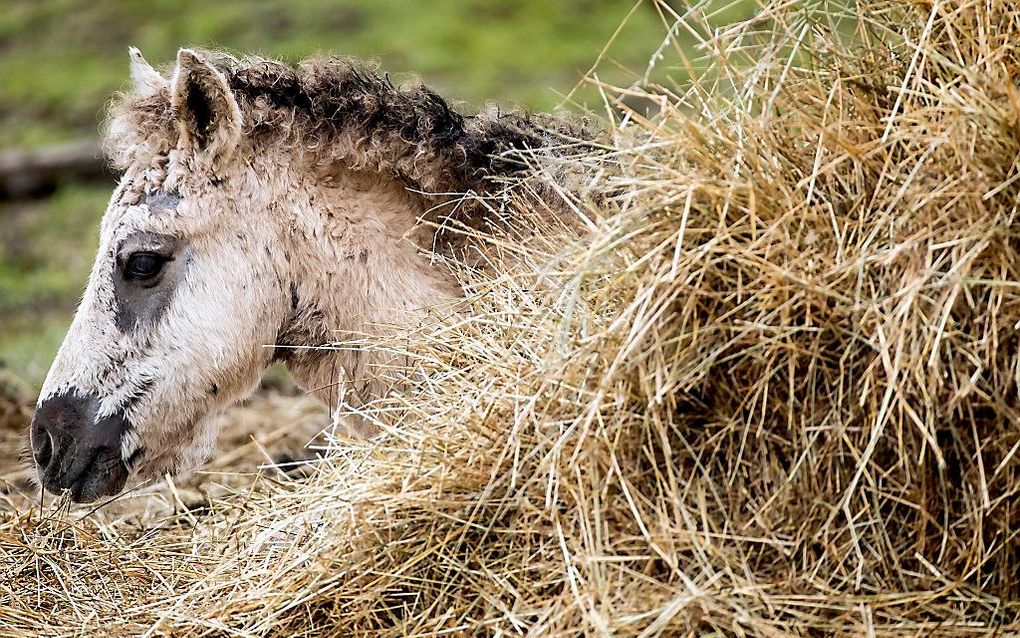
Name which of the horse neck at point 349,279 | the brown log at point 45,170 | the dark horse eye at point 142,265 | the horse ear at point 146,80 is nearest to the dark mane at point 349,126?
the horse ear at point 146,80

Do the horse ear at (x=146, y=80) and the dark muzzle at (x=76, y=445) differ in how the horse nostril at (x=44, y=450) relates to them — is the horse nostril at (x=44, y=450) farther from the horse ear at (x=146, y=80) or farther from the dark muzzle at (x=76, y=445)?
the horse ear at (x=146, y=80)

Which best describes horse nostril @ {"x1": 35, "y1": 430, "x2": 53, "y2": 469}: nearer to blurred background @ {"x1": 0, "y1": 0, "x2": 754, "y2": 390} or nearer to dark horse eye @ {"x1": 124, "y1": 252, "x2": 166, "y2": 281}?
dark horse eye @ {"x1": 124, "y1": 252, "x2": 166, "y2": 281}

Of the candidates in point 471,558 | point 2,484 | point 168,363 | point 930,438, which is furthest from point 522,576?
point 2,484

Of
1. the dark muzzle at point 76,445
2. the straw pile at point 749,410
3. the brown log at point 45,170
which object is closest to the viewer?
the straw pile at point 749,410

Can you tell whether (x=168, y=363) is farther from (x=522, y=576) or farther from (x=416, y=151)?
(x=522, y=576)

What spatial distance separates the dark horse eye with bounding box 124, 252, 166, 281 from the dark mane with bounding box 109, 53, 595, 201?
14.6 inches

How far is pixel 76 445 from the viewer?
353 centimetres

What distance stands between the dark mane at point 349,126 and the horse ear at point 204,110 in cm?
8

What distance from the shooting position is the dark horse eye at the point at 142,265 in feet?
11.8

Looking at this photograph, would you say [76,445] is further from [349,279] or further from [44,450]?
[349,279]

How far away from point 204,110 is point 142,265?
550 mm

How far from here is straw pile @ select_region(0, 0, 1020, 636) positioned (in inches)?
96.0

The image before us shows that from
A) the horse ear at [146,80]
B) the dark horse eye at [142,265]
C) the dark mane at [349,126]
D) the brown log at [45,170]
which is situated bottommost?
the dark horse eye at [142,265]

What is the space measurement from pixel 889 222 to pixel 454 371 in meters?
1.20
